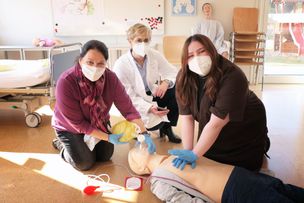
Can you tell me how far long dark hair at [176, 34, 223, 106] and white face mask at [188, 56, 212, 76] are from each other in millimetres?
20

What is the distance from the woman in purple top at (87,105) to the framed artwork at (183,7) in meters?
2.81

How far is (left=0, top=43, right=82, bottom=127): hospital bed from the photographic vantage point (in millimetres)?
2557

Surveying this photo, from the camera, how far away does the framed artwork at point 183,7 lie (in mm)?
4250

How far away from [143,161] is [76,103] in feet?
1.78

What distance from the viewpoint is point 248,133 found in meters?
1.68

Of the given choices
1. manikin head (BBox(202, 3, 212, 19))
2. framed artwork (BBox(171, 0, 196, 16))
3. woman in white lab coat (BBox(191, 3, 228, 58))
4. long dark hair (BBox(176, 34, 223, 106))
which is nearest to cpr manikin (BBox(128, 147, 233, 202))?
long dark hair (BBox(176, 34, 223, 106))

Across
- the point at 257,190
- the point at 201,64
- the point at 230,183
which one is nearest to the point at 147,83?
the point at 201,64

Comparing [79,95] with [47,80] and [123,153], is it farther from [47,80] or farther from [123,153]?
[47,80]

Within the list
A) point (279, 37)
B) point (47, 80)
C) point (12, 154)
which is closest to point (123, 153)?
point (12, 154)

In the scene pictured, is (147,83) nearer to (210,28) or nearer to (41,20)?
(210,28)

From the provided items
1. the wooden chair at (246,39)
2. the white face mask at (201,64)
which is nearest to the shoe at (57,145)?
the white face mask at (201,64)

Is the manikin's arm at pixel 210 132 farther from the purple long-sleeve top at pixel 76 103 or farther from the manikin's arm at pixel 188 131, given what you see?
the purple long-sleeve top at pixel 76 103

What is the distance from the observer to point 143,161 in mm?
1721

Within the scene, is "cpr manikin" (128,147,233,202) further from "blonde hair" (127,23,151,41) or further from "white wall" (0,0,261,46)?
"white wall" (0,0,261,46)
